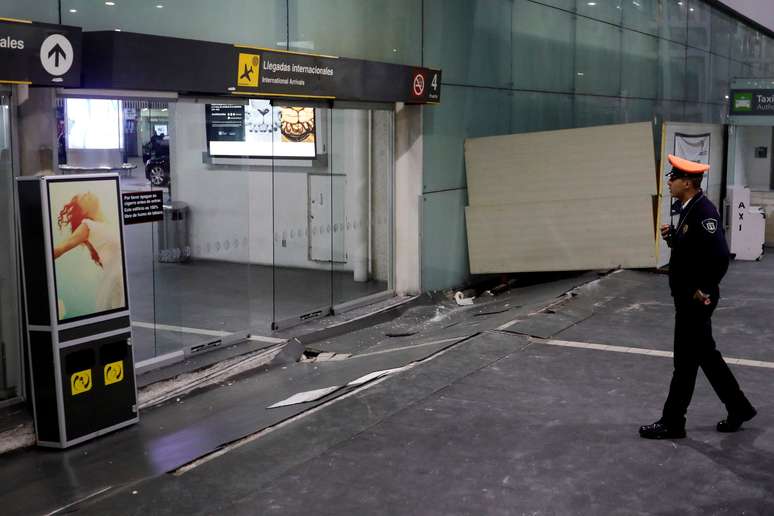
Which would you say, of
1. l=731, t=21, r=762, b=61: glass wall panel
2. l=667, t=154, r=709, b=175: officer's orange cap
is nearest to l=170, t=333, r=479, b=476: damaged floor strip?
l=667, t=154, r=709, b=175: officer's orange cap

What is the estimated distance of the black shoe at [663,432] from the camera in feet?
20.3

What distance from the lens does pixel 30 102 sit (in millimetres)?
7129

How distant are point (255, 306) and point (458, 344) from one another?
2775 millimetres

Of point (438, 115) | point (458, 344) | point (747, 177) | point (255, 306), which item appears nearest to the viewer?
point (458, 344)

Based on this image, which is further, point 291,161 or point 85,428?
point 291,161

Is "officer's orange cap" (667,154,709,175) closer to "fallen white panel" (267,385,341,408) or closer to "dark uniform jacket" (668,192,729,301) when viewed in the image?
"dark uniform jacket" (668,192,729,301)

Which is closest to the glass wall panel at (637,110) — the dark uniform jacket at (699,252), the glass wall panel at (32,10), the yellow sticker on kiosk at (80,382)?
the dark uniform jacket at (699,252)

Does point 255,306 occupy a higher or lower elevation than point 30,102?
lower

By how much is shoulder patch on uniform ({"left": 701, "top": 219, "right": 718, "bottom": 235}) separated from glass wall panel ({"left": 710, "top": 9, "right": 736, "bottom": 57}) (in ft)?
64.5

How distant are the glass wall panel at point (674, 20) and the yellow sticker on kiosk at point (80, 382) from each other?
1684 cm

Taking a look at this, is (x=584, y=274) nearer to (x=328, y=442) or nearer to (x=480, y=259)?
(x=480, y=259)

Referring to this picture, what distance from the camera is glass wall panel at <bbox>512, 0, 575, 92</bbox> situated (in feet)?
47.2

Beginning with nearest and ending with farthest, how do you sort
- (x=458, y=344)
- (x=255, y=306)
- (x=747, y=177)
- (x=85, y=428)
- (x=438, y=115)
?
(x=85, y=428) < (x=458, y=344) < (x=255, y=306) < (x=438, y=115) < (x=747, y=177)

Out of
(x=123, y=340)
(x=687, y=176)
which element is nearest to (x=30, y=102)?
(x=123, y=340)
